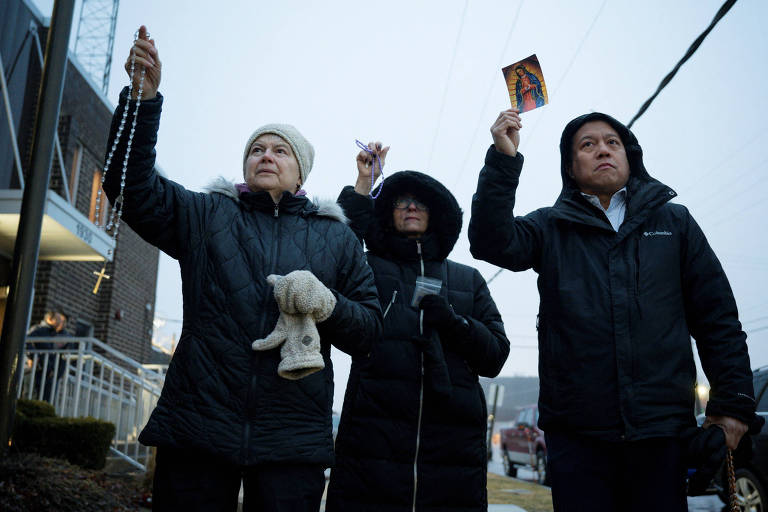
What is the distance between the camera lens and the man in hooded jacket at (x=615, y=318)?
91.2 inches

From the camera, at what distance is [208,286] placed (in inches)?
94.9

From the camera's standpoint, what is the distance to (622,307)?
2.46 meters

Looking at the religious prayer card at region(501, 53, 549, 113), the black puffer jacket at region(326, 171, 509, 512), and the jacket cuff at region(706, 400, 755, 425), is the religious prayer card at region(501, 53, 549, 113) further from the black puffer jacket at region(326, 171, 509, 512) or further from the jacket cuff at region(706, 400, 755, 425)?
the jacket cuff at region(706, 400, 755, 425)

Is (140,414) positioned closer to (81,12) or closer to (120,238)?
(120,238)

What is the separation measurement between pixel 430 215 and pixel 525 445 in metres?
14.3

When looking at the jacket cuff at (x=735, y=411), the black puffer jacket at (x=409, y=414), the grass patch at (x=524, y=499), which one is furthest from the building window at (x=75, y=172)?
the jacket cuff at (x=735, y=411)

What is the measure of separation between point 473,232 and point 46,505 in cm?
327

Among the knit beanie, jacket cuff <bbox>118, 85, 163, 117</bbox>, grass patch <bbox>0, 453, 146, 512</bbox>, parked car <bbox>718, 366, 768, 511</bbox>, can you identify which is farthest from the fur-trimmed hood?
parked car <bbox>718, 366, 768, 511</bbox>

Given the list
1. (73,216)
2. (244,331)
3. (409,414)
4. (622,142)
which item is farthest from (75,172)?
(622,142)

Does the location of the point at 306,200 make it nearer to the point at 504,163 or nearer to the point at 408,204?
the point at 504,163

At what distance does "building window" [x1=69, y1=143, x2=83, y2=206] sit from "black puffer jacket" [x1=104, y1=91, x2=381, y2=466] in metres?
9.83

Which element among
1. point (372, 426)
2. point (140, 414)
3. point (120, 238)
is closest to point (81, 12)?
point (120, 238)

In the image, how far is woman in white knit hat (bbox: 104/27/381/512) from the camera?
221cm

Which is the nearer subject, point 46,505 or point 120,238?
point 46,505
